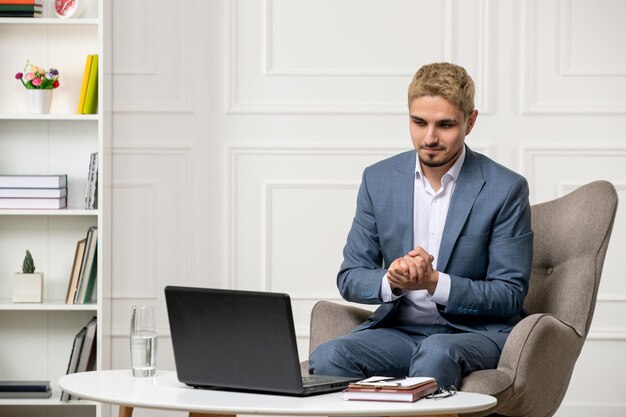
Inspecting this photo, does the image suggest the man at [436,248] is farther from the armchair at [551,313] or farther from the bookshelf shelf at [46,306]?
the bookshelf shelf at [46,306]

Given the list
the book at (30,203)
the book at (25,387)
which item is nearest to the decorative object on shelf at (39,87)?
the book at (30,203)

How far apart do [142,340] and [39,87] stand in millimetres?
1817

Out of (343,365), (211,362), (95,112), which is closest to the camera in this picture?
(211,362)

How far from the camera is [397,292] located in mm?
2600

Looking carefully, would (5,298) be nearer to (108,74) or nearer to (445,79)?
(108,74)

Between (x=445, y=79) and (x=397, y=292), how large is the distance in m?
0.57

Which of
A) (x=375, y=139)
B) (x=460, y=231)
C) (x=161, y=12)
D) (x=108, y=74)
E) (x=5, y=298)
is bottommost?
(x=5, y=298)

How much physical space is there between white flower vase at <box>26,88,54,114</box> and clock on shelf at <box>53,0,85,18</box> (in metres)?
0.30

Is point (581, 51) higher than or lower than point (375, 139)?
higher

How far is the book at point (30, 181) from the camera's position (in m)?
3.72

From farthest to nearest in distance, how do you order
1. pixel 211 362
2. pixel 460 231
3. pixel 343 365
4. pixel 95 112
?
pixel 95 112
pixel 460 231
pixel 343 365
pixel 211 362

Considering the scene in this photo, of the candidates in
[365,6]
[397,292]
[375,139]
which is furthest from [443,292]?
[365,6]

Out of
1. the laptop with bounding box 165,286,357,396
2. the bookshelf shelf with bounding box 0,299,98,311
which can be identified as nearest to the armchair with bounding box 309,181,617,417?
the laptop with bounding box 165,286,357,396

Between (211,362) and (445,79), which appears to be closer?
(211,362)
